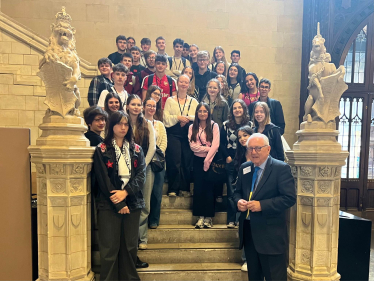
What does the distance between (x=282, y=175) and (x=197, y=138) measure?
4.94ft

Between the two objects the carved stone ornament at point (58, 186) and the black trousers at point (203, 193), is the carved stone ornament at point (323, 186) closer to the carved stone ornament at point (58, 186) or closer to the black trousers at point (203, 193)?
the black trousers at point (203, 193)

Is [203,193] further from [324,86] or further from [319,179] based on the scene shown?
[324,86]

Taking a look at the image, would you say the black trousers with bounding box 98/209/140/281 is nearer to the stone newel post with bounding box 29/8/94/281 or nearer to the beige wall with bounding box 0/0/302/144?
the stone newel post with bounding box 29/8/94/281

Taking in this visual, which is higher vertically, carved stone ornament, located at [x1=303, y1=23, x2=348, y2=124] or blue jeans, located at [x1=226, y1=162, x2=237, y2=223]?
carved stone ornament, located at [x1=303, y1=23, x2=348, y2=124]

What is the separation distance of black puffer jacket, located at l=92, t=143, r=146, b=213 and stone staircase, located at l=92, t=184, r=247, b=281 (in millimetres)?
936

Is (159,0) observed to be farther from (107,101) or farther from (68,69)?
(68,69)

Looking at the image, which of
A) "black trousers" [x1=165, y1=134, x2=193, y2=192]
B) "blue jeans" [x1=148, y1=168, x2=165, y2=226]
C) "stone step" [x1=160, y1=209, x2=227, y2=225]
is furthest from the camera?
"black trousers" [x1=165, y1=134, x2=193, y2=192]

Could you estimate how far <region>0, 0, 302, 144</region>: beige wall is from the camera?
8.14m

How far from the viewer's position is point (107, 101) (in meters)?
3.60

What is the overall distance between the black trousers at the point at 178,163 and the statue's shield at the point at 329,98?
1840mm

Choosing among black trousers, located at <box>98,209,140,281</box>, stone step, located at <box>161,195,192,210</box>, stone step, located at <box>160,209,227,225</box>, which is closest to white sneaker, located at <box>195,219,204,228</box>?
stone step, located at <box>160,209,227,225</box>

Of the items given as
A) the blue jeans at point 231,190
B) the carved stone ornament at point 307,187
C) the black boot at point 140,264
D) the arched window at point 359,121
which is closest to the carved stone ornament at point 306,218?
the carved stone ornament at point 307,187

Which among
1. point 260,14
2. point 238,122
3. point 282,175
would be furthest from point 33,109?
point 260,14

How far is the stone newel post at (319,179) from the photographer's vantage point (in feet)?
10.2
